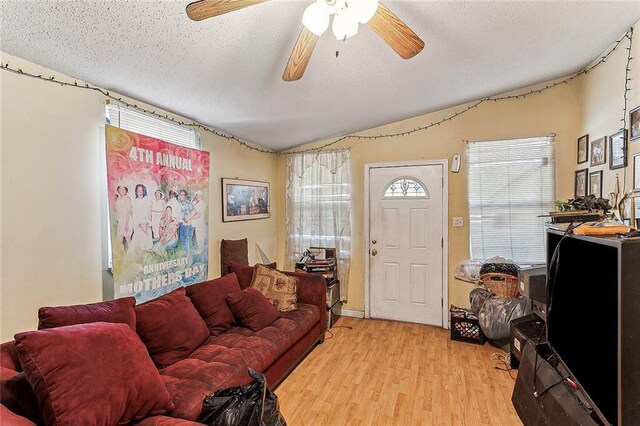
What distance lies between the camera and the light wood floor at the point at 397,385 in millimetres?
2143

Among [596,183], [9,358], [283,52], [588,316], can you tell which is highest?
[283,52]

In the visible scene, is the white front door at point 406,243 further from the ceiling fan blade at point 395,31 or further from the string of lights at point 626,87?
the ceiling fan blade at point 395,31

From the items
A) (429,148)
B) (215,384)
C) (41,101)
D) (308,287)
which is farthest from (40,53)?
(429,148)

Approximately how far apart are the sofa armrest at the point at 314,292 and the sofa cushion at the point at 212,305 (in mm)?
863

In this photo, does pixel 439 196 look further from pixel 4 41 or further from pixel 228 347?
pixel 4 41

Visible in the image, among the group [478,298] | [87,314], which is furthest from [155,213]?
[478,298]

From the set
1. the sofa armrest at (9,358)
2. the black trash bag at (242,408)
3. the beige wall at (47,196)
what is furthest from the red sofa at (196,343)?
the beige wall at (47,196)

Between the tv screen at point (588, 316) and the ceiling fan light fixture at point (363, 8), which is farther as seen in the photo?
the ceiling fan light fixture at point (363, 8)

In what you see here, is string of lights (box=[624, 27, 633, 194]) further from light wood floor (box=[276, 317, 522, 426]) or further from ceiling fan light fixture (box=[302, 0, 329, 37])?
ceiling fan light fixture (box=[302, 0, 329, 37])

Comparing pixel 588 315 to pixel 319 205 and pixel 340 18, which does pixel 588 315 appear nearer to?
pixel 340 18

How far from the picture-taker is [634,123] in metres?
2.23

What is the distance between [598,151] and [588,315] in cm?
233

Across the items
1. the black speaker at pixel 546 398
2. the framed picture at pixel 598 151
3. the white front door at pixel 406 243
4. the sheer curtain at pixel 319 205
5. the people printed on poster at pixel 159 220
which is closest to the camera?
the black speaker at pixel 546 398

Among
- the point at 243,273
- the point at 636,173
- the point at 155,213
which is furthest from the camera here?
the point at 243,273
